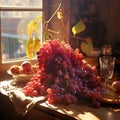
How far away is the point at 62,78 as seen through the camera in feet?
4.45

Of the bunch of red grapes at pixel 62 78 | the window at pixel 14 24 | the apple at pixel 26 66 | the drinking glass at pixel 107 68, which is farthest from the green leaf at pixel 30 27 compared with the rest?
the drinking glass at pixel 107 68

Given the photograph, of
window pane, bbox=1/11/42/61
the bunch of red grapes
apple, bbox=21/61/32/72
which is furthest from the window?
the bunch of red grapes

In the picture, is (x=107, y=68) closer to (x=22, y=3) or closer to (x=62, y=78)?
(x=62, y=78)

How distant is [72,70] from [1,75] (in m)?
0.63

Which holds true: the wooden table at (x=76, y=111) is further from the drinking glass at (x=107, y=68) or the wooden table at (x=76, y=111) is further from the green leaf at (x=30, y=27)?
the green leaf at (x=30, y=27)

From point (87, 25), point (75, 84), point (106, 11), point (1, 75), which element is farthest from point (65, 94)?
point (106, 11)

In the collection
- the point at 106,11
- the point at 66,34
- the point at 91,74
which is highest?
the point at 106,11

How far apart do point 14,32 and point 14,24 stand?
53mm

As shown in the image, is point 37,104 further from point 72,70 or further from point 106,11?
point 106,11

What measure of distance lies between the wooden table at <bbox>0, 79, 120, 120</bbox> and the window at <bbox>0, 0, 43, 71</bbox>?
2.07 ft

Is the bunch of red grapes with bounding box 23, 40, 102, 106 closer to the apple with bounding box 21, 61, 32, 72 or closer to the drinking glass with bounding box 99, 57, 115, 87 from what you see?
the drinking glass with bounding box 99, 57, 115, 87

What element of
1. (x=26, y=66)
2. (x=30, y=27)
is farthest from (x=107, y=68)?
(x=30, y=27)

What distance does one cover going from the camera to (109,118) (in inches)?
44.9

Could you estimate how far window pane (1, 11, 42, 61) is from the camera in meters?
1.86
